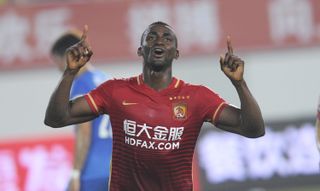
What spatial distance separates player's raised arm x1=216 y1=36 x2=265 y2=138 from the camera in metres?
4.73

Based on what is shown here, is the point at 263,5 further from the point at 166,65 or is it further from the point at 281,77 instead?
the point at 166,65

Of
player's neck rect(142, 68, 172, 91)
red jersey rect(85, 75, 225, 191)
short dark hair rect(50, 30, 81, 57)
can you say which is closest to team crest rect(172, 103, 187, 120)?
red jersey rect(85, 75, 225, 191)

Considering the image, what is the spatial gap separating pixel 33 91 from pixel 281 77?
160 inches

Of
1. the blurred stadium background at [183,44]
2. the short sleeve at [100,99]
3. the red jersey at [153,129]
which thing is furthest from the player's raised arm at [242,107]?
the blurred stadium background at [183,44]

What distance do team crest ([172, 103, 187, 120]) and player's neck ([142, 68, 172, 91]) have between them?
0.12 metres

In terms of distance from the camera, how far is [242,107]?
188 inches

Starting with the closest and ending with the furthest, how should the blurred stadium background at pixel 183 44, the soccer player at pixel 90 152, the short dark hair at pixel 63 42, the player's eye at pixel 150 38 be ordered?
the player's eye at pixel 150 38 < the soccer player at pixel 90 152 < the short dark hair at pixel 63 42 < the blurred stadium background at pixel 183 44

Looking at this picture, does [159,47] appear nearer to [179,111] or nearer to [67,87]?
[179,111]

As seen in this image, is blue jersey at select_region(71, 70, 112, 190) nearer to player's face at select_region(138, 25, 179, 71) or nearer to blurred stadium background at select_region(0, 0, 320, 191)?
player's face at select_region(138, 25, 179, 71)

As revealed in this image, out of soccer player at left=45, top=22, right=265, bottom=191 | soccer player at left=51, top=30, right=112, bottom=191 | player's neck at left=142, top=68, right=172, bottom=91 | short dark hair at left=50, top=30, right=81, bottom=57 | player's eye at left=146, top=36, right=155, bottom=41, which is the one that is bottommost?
soccer player at left=51, top=30, right=112, bottom=191

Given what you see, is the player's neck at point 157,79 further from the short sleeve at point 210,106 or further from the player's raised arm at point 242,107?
the player's raised arm at point 242,107

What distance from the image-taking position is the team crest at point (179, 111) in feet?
16.0

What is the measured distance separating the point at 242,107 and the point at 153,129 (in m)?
0.46

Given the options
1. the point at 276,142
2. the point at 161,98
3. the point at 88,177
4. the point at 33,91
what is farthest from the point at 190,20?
the point at 161,98
